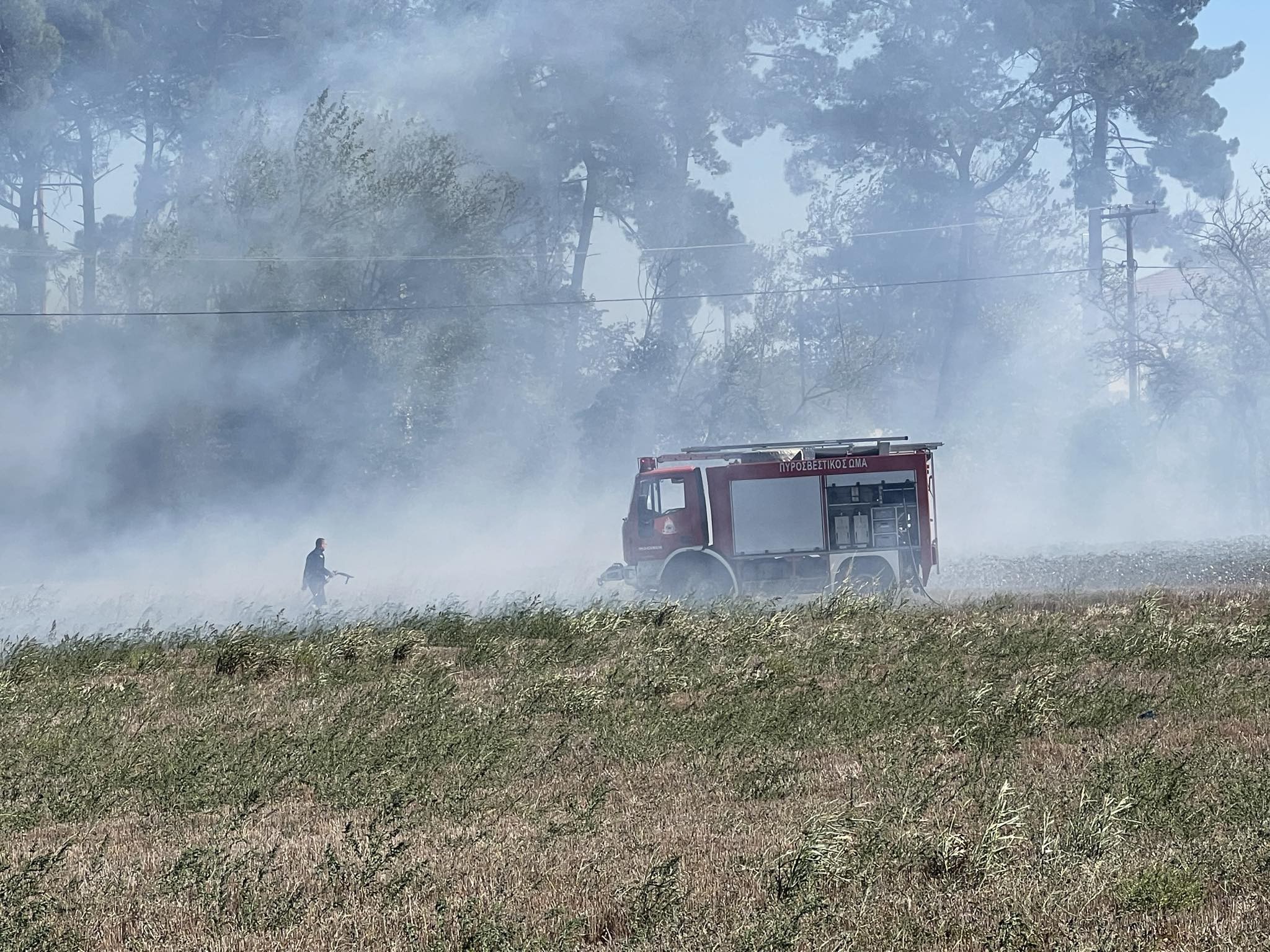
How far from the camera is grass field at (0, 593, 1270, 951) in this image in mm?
5203

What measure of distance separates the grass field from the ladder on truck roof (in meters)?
6.34

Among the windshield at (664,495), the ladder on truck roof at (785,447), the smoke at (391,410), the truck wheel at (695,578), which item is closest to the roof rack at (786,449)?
the ladder on truck roof at (785,447)

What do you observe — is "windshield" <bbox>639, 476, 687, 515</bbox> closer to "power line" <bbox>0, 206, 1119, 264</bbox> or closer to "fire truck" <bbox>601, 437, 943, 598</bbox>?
"fire truck" <bbox>601, 437, 943, 598</bbox>

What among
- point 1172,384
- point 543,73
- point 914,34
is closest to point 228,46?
point 543,73

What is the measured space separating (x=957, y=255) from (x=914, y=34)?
6.98 metres

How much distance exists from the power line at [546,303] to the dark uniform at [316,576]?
42.3ft

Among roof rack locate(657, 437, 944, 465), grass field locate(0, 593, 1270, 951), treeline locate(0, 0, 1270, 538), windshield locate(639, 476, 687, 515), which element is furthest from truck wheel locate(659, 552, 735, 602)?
treeline locate(0, 0, 1270, 538)

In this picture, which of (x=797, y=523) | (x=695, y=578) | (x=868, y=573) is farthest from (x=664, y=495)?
(x=868, y=573)

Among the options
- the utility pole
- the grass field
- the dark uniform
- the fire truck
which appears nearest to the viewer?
the grass field

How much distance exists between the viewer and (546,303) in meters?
40.1

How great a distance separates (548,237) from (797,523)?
25165 mm

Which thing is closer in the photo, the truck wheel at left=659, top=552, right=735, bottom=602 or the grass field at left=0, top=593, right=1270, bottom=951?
the grass field at left=0, top=593, right=1270, bottom=951

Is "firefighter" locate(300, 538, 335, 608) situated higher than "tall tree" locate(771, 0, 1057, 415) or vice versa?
Answer: "tall tree" locate(771, 0, 1057, 415)

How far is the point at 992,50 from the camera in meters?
45.0
